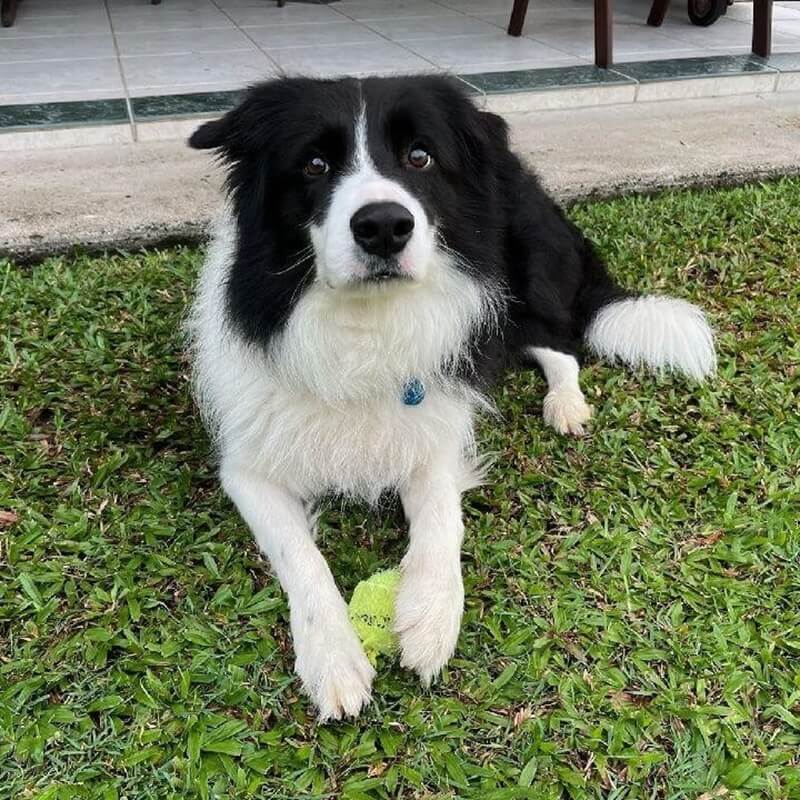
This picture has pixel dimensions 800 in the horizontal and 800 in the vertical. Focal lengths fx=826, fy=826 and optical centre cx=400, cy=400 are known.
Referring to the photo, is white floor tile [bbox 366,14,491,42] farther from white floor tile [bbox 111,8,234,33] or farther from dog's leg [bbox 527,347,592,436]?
dog's leg [bbox 527,347,592,436]

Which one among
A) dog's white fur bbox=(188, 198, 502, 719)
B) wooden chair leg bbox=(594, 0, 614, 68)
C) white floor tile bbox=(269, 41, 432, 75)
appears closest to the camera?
dog's white fur bbox=(188, 198, 502, 719)

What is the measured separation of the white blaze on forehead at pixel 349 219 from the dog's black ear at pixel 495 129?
1.55ft

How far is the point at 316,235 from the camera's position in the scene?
2322mm

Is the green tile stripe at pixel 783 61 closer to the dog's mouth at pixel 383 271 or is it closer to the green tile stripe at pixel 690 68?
the green tile stripe at pixel 690 68

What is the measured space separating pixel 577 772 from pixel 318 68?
591 centimetres

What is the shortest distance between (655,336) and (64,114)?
4130 millimetres

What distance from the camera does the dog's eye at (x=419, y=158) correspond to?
2428mm

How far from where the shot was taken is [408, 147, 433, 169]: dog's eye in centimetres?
243

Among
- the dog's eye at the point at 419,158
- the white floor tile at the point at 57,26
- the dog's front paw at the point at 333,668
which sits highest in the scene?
the dog's eye at the point at 419,158

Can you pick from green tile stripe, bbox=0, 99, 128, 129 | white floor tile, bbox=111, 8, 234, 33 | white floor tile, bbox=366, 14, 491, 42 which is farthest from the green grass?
white floor tile, bbox=111, 8, 234, 33

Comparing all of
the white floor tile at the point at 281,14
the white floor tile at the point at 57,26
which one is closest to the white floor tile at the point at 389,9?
the white floor tile at the point at 281,14

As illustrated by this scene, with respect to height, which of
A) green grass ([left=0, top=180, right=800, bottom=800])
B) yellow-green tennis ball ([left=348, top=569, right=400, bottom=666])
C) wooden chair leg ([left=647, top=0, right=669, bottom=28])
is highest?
wooden chair leg ([left=647, top=0, right=669, bottom=28])

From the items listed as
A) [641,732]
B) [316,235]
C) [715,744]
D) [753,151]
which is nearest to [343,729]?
[641,732]

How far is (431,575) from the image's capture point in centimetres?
226
